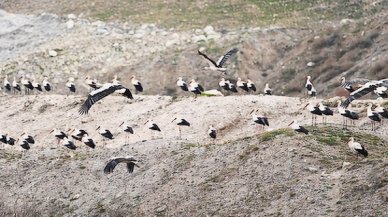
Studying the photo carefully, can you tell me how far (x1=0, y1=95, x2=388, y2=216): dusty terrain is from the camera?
82.8ft

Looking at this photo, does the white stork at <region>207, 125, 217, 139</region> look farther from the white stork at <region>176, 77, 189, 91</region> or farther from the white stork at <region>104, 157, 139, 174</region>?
the white stork at <region>176, 77, 189, 91</region>

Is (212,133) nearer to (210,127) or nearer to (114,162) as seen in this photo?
(210,127)

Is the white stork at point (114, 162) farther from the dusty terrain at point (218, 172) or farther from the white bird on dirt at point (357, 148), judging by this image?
the white bird on dirt at point (357, 148)

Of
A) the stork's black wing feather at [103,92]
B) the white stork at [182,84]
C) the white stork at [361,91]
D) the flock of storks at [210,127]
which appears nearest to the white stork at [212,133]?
the flock of storks at [210,127]

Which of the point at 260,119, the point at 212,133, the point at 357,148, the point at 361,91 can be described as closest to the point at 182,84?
the point at 212,133

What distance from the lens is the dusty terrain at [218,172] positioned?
25.2 meters

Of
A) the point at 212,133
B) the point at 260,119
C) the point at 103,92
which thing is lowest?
the point at 212,133

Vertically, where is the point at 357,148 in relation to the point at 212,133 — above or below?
above

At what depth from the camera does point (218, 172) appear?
29.1 meters

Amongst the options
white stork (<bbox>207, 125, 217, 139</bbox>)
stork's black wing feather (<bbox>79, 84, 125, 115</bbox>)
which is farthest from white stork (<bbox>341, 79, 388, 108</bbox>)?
stork's black wing feather (<bbox>79, 84, 125, 115</bbox>)

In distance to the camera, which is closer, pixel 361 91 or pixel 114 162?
pixel 114 162

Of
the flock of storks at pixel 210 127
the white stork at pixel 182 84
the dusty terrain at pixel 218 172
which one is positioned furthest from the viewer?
the white stork at pixel 182 84

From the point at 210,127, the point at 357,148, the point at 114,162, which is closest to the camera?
the point at 357,148

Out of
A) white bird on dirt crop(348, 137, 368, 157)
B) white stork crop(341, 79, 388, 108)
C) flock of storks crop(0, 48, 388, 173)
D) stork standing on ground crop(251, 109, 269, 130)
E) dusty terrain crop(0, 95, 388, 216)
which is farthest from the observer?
stork standing on ground crop(251, 109, 269, 130)
